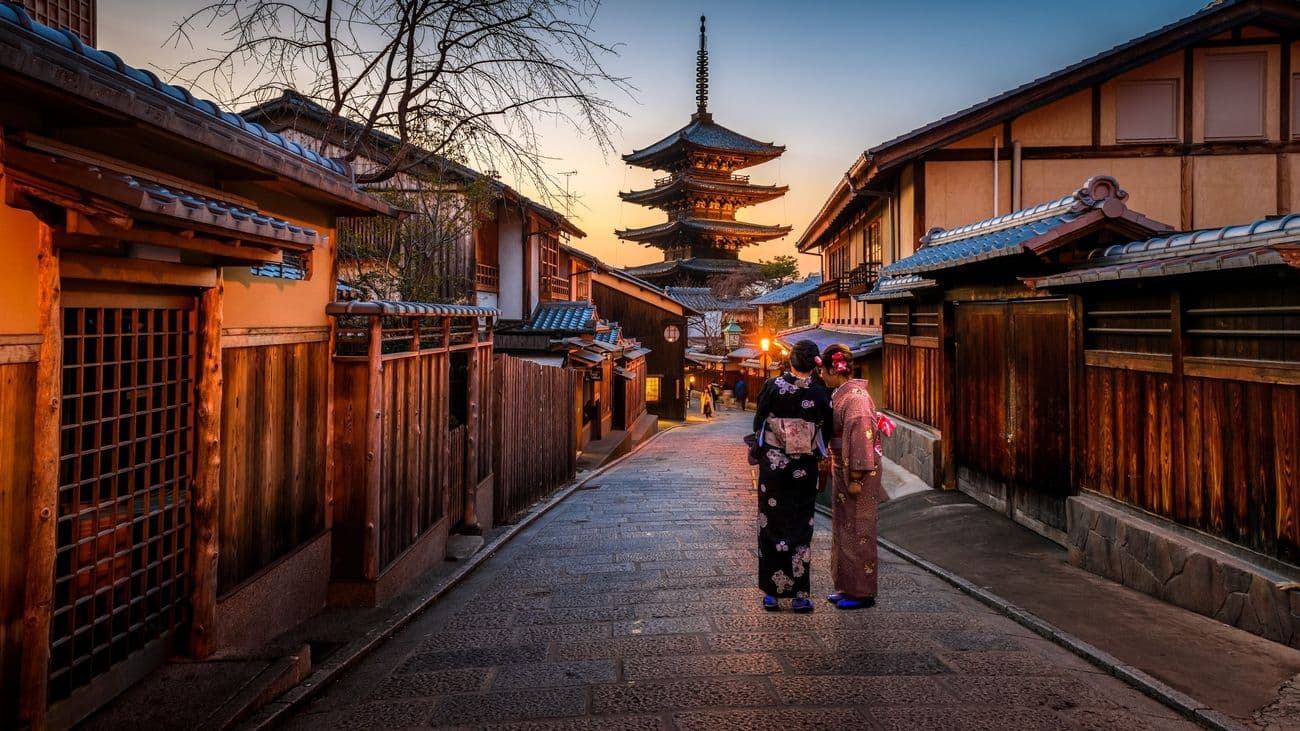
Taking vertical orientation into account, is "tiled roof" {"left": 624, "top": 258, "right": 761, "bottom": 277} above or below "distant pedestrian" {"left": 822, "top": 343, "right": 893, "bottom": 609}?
above

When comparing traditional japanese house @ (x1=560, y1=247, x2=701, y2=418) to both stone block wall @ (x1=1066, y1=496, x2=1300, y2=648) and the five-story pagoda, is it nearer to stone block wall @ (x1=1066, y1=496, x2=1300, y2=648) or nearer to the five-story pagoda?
the five-story pagoda

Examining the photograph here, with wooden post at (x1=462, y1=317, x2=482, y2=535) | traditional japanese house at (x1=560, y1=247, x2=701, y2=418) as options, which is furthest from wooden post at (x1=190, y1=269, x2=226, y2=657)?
traditional japanese house at (x1=560, y1=247, x2=701, y2=418)

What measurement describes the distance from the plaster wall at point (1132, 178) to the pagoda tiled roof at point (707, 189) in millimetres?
33845

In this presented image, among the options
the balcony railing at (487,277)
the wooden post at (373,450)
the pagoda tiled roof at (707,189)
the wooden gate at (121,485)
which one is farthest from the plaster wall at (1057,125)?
the pagoda tiled roof at (707,189)

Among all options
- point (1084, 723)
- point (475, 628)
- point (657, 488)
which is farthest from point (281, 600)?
point (657, 488)

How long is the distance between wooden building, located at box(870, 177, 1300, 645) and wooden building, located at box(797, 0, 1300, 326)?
440 centimetres

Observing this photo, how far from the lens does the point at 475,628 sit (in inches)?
205

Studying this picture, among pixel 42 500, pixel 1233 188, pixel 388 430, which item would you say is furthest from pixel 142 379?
pixel 1233 188

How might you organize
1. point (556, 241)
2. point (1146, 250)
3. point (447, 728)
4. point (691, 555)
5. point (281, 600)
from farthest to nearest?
point (556, 241) → point (691, 555) → point (1146, 250) → point (281, 600) → point (447, 728)

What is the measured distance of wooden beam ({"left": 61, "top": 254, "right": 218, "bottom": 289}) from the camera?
130 inches

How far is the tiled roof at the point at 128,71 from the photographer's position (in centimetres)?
293

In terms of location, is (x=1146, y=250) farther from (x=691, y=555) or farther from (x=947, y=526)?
(x=691, y=555)

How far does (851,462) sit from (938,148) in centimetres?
1003

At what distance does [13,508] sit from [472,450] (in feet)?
18.1
